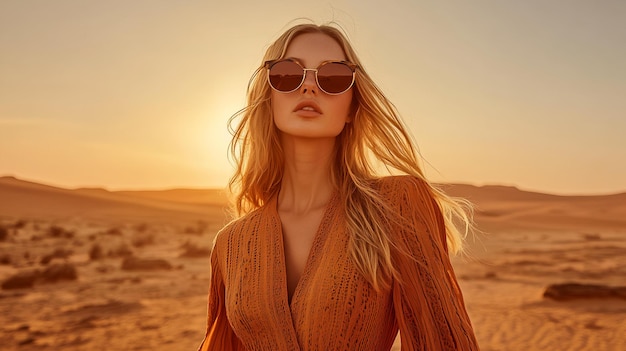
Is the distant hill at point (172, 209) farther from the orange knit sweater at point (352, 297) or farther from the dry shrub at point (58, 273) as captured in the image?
the orange knit sweater at point (352, 297)

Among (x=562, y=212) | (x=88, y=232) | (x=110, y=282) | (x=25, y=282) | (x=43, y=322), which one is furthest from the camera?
(x=562, y=212)

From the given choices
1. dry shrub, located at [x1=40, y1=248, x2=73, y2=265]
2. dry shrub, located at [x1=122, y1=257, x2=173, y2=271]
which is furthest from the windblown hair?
dry shrub, located at [x1=40, y1=248, x2=73, y2=265]

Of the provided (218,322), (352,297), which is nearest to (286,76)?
(352,297)

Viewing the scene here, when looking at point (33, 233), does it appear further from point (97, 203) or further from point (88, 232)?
point (97, 203)

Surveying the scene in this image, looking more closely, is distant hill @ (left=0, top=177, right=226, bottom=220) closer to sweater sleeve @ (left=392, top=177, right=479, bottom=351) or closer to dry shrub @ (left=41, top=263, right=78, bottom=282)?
dry shrub @ (left=41, top=263, right=78, bottom=282)

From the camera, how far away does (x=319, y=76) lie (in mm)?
2395

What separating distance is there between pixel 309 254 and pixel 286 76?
0.69 meters

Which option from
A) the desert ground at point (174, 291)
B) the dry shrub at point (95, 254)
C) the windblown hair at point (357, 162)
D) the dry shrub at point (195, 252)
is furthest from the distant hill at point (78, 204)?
the windblown hair at point (357, 162)

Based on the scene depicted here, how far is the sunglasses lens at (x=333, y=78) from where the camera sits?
7.84 feet

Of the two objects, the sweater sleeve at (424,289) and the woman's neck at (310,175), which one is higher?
the woman's neck at (310,175)

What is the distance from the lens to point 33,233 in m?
21.9

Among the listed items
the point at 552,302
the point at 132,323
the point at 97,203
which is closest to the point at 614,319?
the point at 552,302

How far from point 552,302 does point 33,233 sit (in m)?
17.7

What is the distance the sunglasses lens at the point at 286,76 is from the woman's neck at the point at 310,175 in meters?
0.25
